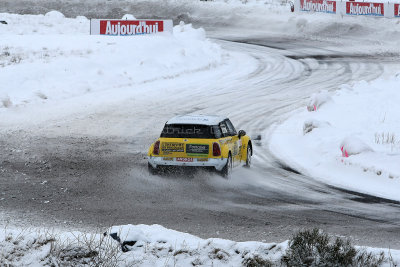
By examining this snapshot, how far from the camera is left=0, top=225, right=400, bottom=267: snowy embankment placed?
838 centimetres

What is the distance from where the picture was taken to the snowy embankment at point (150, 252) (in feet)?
27.5

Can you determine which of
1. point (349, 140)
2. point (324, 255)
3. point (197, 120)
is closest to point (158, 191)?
point (197, 120)

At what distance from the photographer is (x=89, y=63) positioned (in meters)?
29.8

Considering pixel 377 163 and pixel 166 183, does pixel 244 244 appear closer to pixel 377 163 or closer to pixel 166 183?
pixel 166 183

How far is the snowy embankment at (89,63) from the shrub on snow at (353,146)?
10767mm

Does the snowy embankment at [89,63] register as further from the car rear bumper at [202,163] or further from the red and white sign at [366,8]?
the red and white sign at [366,8]

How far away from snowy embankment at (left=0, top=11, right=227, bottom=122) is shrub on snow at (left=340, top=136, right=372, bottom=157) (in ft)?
35.3

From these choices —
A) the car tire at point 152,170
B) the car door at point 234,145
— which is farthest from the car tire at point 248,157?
the car tire at point 152,170

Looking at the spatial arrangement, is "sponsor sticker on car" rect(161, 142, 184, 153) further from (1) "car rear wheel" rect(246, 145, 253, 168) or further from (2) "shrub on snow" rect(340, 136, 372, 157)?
(2) "shrub on snow" rect(340, 136, 372, 157)

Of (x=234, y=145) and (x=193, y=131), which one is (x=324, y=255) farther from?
(x=234, y=145)

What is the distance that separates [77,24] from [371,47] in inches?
842

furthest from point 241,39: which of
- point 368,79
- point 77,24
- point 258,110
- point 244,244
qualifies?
point 244,244

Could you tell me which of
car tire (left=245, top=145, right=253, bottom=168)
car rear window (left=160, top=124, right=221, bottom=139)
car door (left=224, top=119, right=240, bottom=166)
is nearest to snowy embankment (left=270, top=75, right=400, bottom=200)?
car tire (left=245, top=145, right=253, bottom=168)

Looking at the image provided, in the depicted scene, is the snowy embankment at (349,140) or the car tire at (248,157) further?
the car tire at (248,157)
